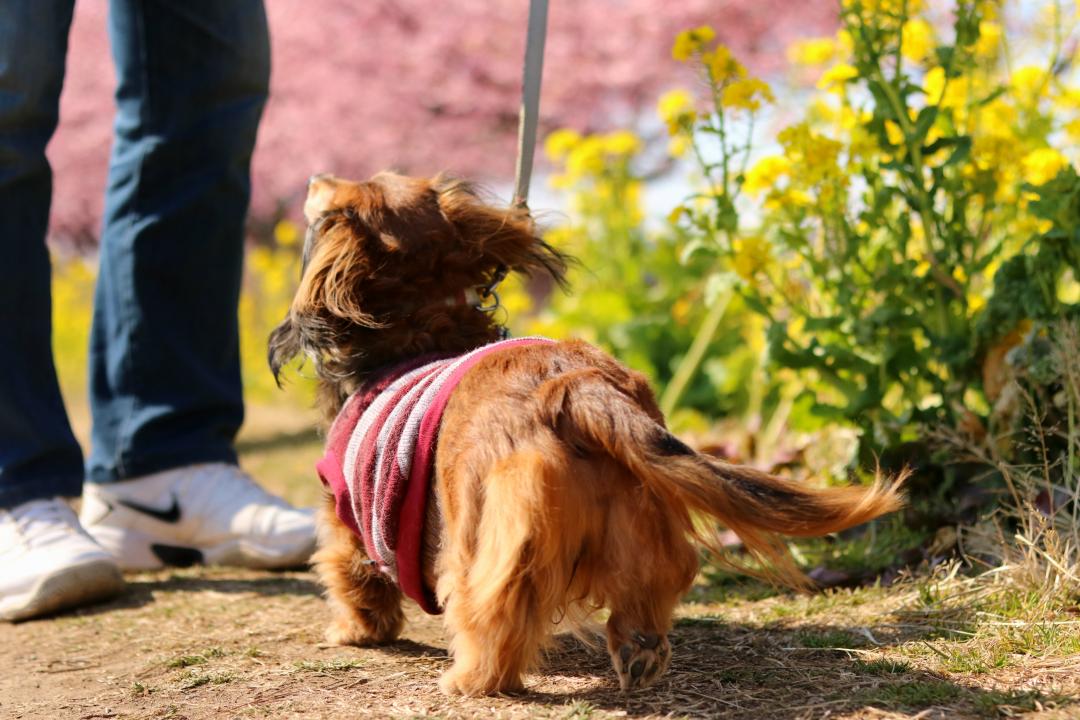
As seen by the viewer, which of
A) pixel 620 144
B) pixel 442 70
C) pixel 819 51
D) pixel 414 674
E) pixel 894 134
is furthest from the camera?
pixel 442 70

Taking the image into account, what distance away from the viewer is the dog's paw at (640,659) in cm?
175

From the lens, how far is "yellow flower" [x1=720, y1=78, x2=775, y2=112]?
2695 millimetres

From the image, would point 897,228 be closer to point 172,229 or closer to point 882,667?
point 882,667

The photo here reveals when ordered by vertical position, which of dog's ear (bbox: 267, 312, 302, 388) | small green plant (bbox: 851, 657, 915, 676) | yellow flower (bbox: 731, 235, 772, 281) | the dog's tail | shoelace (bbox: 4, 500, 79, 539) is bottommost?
shoelace (bbox: 4, 500, 79, 539)

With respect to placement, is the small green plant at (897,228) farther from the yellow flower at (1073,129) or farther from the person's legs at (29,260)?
the person's legs at (29,260)

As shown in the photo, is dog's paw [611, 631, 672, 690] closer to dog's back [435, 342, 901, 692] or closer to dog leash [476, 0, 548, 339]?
dog's back [435, 342, 901, 692]

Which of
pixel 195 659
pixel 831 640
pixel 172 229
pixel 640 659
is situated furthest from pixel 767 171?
pixel 195 659

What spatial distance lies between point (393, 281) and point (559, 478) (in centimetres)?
65

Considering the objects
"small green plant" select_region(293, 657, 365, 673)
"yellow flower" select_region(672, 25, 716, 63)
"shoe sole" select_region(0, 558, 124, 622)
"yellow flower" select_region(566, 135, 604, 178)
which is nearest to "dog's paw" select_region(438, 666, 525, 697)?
"small green plant" select_region(293, 657, 365, 673)

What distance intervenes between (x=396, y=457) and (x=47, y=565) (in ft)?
3.68

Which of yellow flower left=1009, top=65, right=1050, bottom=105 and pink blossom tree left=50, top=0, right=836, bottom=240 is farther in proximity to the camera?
pink blossom tree left=50, top=0, right=836, bottom=240

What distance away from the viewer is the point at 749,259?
2766 millimetres

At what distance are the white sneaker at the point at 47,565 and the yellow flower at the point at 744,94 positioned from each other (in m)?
1.87

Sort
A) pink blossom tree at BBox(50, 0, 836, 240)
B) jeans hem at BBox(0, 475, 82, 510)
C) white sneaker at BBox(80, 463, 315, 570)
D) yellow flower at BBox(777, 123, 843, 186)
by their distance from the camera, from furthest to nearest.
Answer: pink blossom tree at BBox(50, 0, 836, 240)
white sneaker at BBox(80, 463, 315, 570)
yellow flower at BBox(777, 123, 843, 186)
jeans hem at BBox(0, 475, 82, 510)
